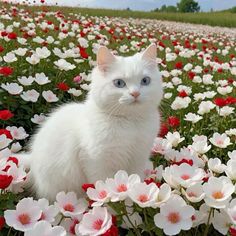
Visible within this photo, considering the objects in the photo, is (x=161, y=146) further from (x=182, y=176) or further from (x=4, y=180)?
(x=4, y=180)

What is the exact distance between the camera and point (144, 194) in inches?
99.3

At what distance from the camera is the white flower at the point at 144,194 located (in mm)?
2439

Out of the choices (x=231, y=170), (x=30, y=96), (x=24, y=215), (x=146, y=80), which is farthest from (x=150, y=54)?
(x=30, y=96)

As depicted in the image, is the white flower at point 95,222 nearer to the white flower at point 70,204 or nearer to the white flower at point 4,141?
the white flower at point 70,204

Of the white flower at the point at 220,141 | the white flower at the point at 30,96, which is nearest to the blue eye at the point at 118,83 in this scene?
the white flower at the point at 220,141

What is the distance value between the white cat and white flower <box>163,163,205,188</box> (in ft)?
1.86

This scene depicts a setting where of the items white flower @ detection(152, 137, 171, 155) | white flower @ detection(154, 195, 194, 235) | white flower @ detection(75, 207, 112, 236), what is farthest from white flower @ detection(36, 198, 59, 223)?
white flower @ detection(152, 137, 171, 155)

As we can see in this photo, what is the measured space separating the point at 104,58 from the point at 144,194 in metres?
1.23

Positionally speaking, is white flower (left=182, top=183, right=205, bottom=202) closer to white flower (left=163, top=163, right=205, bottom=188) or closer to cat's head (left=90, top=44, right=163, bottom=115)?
white flower (left=163, top=163, right=205, bottom=188)

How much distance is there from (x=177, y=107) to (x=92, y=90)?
7.15ft

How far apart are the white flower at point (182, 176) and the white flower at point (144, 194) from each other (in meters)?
0.18

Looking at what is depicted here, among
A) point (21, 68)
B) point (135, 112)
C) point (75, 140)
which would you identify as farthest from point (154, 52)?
point (21, 68)

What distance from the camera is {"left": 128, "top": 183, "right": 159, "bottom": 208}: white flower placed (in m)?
2.44

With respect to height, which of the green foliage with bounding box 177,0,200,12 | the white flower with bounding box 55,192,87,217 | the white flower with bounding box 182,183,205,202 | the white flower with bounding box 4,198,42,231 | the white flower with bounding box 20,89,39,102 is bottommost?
the green foliage with bounding box 177,0,200,12
